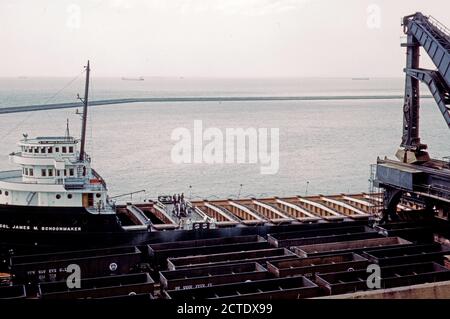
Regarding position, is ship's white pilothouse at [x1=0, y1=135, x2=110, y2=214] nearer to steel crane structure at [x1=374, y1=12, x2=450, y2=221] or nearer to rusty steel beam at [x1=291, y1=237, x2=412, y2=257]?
rusty steel beam at [x1=291, y1=237, x2=412, y2=257]

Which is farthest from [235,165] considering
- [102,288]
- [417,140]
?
[102,288]

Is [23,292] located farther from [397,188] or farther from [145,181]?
[145,181]

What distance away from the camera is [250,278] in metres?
19.3

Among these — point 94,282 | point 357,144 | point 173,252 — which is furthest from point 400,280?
point 357,144

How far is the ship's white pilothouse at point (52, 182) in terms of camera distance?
23984 mm

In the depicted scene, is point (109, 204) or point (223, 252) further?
point (109, 204)

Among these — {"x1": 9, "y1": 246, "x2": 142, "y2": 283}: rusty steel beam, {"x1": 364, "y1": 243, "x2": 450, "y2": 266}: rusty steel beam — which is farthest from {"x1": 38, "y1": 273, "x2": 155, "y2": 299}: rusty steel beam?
{"x1": 364, "y1": 243, "x2": 450, "y2": 266}: rusty steel beam

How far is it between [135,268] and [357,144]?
6494 cm

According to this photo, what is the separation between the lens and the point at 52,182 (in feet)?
79.9

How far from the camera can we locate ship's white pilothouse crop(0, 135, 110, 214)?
78.7ft

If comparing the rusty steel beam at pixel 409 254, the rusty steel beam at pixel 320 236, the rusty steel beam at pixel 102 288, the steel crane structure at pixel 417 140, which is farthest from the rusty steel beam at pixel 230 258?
the steel crane structure at pixel 417 140

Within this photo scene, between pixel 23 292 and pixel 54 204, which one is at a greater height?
pixel 54 204

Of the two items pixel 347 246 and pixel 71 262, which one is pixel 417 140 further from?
pixel 71 262

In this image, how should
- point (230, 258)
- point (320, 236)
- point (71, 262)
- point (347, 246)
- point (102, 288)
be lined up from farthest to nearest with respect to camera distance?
point (320, 236) < point (347, 246) < point (230, 258) < point (71, 262) < point (102, 288)
